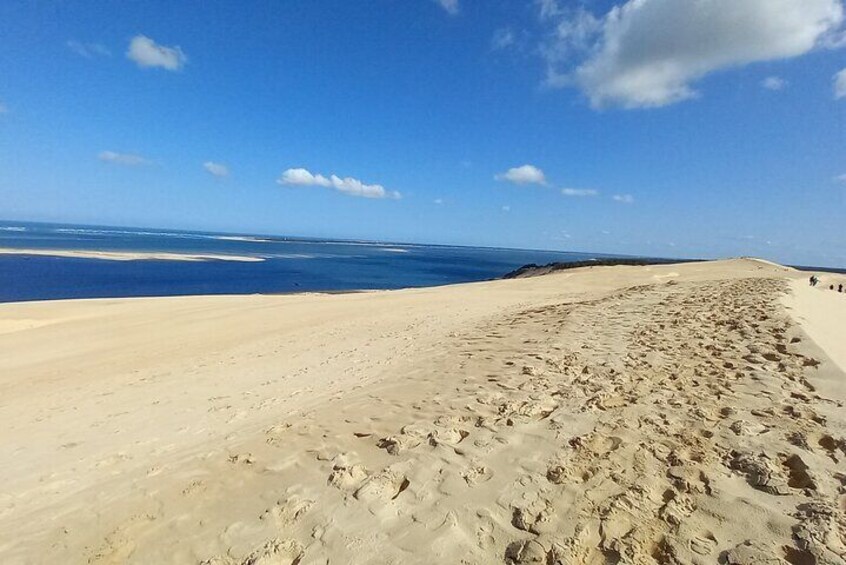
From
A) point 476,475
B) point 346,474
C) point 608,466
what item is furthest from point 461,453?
point 608,466

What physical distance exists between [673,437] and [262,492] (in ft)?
12.8

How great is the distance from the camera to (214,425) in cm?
614

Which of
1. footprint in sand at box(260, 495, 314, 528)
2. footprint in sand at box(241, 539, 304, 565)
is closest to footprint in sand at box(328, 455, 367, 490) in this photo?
footprint in sand at box(260, 495, 314, 528)

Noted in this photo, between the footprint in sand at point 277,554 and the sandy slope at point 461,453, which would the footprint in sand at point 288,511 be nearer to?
the sandy slope at point 461,453

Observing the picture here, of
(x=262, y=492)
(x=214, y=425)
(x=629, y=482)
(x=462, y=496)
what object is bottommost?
(x=214, y=425)

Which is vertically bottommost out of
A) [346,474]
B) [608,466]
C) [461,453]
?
[346,474]

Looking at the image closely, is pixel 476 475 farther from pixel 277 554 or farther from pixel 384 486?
pixel 277 554

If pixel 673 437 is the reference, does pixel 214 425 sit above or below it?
below

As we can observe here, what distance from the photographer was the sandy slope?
3.12m

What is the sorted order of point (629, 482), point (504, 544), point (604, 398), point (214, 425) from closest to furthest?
point (504, 544)
point (629, 482)
point (604, 398)
point (214, 425)

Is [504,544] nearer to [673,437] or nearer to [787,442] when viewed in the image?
[673,437]

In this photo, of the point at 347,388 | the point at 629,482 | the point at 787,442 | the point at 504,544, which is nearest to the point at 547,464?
the point at 629,482

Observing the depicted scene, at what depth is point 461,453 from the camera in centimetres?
429

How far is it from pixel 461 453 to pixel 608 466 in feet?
4.38
